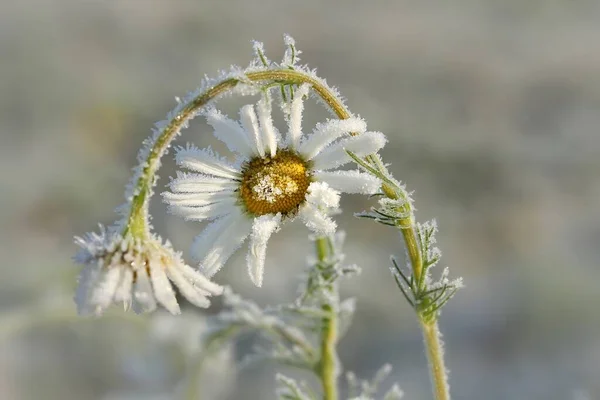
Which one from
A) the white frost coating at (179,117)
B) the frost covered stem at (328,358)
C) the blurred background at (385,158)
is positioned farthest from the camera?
the blurred background at (385,158)

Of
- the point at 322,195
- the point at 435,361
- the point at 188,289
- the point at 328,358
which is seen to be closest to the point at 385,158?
the point at 328,358

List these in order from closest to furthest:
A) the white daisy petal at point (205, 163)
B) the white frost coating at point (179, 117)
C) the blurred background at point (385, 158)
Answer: the white frost coating at point (179, 117) < the white daisy petal at point (205, 163) < the blurred background at point (385, 158)

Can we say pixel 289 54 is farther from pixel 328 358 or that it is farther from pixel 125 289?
pixel 328 358

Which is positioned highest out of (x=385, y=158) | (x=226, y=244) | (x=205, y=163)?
(x=385, y=158)

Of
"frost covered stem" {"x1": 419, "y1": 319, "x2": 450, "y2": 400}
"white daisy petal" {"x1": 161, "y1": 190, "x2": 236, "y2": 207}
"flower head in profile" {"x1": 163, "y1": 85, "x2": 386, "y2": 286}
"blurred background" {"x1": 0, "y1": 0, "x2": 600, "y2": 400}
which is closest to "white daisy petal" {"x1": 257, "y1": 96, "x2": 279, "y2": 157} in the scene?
"flower head in profile" {"x1": 163, "y1": 85, "x2": 386, "y2": 286}

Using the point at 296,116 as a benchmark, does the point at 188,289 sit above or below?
below

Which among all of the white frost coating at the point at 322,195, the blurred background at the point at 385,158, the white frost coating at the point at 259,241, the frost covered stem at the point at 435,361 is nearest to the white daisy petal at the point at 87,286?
the white frost coating at the point at 259,241

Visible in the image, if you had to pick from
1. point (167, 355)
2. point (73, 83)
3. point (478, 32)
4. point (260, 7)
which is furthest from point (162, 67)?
point (167, 355)

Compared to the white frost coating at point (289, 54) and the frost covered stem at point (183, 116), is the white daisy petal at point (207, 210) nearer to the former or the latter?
the frost covered stem at point (183, 116)

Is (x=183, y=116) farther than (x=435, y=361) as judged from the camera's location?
No
